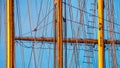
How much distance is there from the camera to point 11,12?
47.7 feet

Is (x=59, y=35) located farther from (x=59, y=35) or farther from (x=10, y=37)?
(x=10, y=37)

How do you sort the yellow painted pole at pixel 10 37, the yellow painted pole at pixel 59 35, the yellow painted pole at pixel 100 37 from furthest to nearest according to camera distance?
1. the yellow painted pole at pixel 100 37
2. the yellow painted pole at pixel 59 35
3. the yellow painted pole at pixel 10 37

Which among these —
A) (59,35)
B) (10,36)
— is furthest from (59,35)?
(10,36)

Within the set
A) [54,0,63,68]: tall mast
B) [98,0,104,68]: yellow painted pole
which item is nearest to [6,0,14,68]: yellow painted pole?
[54,0,63,68]: tall mast

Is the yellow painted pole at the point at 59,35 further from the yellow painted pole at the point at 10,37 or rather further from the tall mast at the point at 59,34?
the yellow painted pole at the point at 10,37

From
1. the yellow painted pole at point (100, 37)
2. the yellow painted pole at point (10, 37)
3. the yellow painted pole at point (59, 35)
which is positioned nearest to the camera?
the yellow painted pole at point (10, 37)

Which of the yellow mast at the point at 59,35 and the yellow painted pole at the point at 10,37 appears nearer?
the yellow painted pole at the point at 10,37

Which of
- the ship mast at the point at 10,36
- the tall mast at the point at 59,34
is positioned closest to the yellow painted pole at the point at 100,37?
the tall mast at the point at 59,34

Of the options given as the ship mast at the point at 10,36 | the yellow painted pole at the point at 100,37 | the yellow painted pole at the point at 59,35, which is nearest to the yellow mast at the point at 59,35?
the yellow painted pole at the point at 59,35

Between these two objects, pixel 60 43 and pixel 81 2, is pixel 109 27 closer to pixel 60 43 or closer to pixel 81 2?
pixel 81 2

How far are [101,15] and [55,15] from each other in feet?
4.83

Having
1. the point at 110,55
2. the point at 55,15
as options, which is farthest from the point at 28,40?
the point at 55,15

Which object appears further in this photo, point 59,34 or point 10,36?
point 59,34

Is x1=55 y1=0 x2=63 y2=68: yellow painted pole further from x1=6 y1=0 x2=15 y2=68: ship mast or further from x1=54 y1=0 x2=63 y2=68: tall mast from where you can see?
x1=6 y1=0 x2=15 y2=68: ship mast
